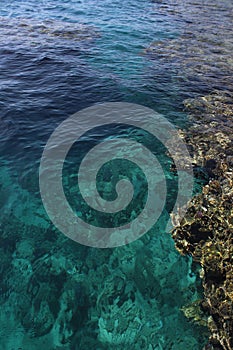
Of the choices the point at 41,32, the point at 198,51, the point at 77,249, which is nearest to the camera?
the point at 77,249

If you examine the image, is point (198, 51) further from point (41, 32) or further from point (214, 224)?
point (214, 224)

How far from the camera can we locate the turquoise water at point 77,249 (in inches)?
268

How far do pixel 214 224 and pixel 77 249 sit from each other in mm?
3883

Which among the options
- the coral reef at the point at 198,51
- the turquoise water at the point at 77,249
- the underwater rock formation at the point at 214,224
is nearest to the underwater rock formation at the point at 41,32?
the turquoise water at the point at 77,249

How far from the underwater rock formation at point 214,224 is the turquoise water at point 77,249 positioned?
35 centimetres

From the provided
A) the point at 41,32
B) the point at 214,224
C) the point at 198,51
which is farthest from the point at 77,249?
the point at 41,32

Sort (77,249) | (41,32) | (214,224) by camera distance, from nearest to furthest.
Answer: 1. (77,249)
2. (214,224)
3. (41,32)

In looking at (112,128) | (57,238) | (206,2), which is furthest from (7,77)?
(206,2)

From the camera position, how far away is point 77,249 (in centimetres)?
818

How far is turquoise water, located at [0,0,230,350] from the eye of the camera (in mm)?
6801

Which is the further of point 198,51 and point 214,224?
point 198,51

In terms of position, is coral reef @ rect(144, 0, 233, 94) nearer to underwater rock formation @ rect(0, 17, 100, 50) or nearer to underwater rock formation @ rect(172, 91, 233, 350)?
underwater rock formation @ rect(172, 91, 233, 350)

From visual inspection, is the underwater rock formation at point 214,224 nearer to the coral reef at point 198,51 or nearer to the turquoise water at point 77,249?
the turquoise water at point 77,249

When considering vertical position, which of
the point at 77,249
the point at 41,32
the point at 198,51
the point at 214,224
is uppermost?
the point at 41,32
